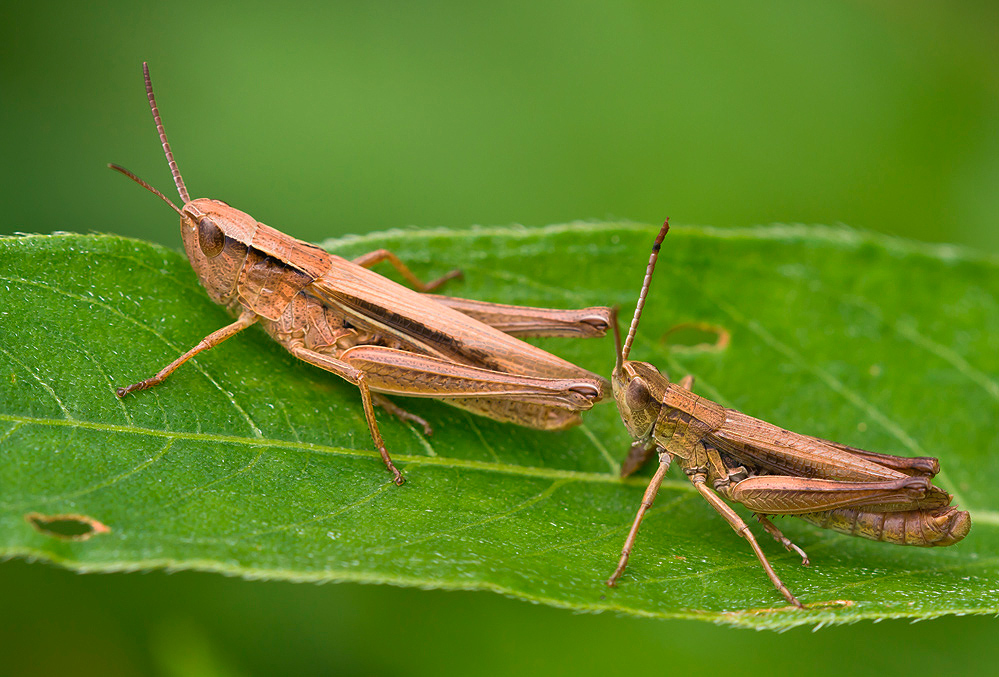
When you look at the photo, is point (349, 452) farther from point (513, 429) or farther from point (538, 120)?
point (538, 120)

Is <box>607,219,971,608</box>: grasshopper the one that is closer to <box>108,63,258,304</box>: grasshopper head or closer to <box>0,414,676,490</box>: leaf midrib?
<box>0,414,676,490</box>: leaf midrib

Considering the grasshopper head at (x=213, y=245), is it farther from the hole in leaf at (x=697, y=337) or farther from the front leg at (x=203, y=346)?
the hole in leaf at (x=697, y=337)

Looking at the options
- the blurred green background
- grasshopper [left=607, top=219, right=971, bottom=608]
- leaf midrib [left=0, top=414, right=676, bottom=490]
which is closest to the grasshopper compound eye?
leaf midrib [left=0, top=414, right=676, bottom=490]

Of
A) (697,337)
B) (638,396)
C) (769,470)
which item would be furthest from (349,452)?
(697,337)

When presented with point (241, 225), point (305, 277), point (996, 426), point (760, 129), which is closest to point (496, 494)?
point (305, 277)

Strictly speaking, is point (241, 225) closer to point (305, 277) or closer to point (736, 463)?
point (305, 277)

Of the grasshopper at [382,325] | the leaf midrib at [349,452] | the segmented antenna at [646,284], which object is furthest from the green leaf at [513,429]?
the segmented antenna at [646,284]
